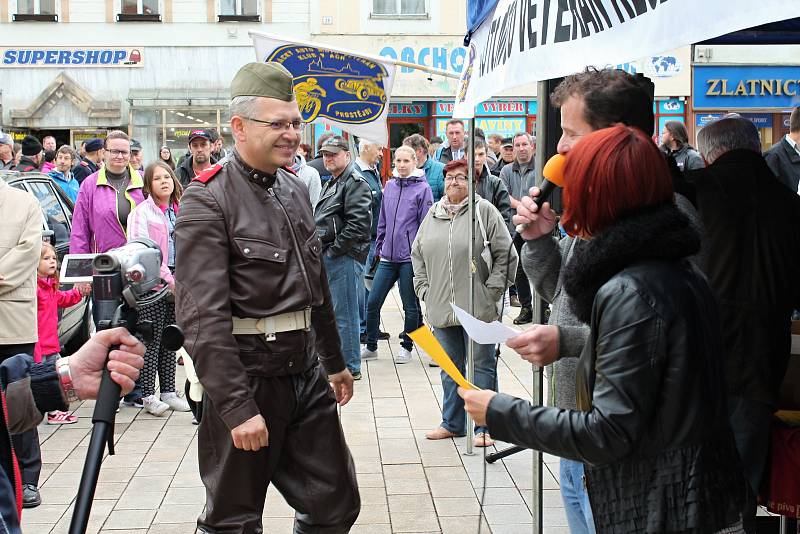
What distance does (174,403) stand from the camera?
791 cm

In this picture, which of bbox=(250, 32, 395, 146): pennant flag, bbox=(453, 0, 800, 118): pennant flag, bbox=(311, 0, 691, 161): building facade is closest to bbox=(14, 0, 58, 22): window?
bbox=(311, 0, 691, 161): building facade

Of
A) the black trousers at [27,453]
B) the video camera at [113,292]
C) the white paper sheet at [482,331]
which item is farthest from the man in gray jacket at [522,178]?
the video camera at [113,292]

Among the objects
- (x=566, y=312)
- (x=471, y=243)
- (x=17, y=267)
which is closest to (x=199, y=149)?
(x=17, y=267)

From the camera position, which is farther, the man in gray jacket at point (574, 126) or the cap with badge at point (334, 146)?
the cap with badge at point (334, 146)

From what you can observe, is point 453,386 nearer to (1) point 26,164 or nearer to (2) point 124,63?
(1) point 26,164

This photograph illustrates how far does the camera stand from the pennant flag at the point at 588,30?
2.40 metres

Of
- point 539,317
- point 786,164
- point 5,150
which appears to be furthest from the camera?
point 5,150

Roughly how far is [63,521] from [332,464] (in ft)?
7.47

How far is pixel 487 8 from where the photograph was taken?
4.66 meters

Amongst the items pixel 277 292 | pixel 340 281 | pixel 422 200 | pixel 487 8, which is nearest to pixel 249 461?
pixel 277 292

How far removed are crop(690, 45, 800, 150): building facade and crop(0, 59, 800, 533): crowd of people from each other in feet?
58.0

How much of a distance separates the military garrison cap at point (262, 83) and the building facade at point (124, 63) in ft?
71.9

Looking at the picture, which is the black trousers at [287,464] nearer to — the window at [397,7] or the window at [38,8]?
the window at [397,7]

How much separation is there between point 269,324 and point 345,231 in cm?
471
